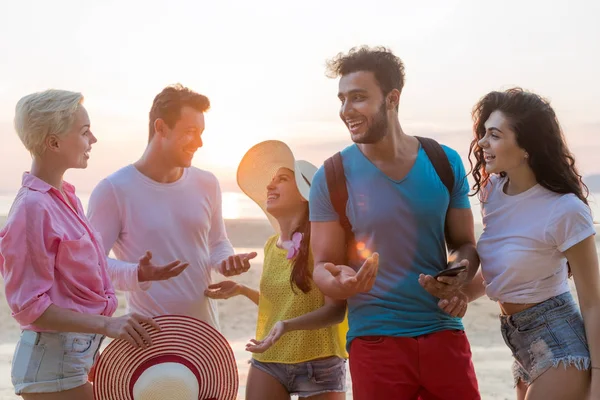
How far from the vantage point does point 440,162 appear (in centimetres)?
389

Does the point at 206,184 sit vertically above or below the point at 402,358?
above

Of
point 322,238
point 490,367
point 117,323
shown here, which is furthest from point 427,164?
point 490,367

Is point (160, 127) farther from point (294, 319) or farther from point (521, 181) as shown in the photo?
point (521, 181)

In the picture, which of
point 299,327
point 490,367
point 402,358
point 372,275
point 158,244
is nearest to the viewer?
point 372,275

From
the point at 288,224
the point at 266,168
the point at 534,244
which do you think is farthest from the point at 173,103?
the point at 534,244

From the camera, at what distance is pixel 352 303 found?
3.89 m

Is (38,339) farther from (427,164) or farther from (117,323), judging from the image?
(427,164)

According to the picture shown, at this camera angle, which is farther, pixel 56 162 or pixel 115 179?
pixel 115 179

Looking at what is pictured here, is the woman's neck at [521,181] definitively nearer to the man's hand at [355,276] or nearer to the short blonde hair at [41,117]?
the man's hand at [355,276]

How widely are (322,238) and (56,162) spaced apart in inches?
52.0

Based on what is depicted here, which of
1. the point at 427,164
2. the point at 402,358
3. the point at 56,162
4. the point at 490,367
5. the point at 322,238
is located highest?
the point at 56,162

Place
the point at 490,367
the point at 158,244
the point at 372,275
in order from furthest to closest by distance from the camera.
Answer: the point at 490,367 < the point at 158,244 < the point at 372,275

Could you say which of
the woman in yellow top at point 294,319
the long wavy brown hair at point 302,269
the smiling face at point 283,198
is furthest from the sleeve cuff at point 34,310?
the smiling face at point 283,198

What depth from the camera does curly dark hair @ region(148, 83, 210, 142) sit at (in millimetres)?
5051
